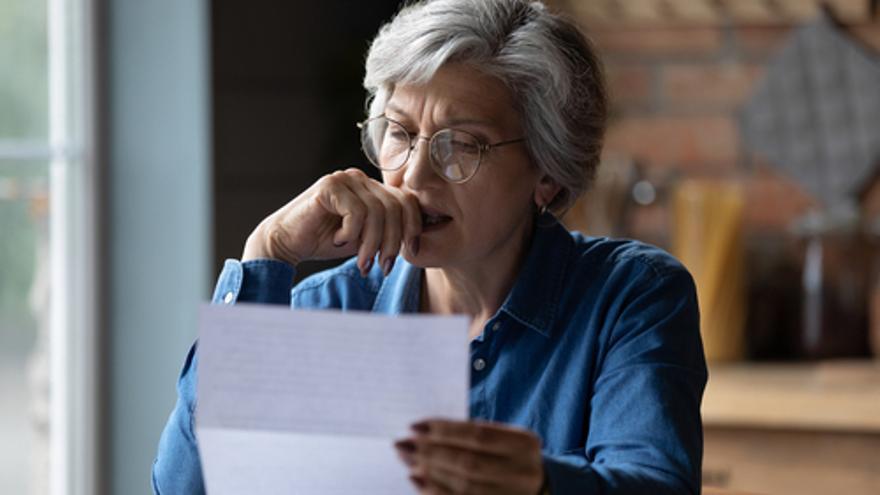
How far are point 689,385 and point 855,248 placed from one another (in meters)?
1.66

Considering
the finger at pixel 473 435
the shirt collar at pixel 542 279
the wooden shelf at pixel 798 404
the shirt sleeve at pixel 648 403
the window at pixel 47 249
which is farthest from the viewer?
the wooden shelf at pixel 798 404

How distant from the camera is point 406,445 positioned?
1082 millimetres

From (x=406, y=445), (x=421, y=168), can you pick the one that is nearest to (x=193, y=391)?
(x=421, y=168)

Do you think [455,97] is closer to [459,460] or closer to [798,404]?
[459,460]

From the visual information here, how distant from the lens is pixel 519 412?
1.56 m

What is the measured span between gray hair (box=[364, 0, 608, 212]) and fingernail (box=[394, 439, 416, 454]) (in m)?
0.56

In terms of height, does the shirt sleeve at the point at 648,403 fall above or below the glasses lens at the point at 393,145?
below

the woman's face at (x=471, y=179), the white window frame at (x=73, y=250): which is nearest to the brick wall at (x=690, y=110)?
the white window frame at (x=73, y=250)

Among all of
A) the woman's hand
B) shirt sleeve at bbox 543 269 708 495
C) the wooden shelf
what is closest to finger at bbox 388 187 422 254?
the woman's hand

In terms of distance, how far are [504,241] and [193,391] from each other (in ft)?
1.39

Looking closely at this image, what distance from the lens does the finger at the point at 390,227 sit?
4.88 feet

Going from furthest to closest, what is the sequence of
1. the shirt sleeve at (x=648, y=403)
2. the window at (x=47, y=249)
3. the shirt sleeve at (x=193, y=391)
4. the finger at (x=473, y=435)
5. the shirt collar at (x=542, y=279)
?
the window at (x=47, y=249)
the shirt collar at (x=542, y=279)
the shirt sleeve at (x=193, y=391)
the shirt sleeve at (x=648, y=403)
the finger at (x=473, y=435)

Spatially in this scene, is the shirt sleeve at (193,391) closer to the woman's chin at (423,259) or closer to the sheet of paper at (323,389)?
the woman's chin at (423,259)

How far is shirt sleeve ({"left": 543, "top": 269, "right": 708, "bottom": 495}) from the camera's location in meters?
1.29
